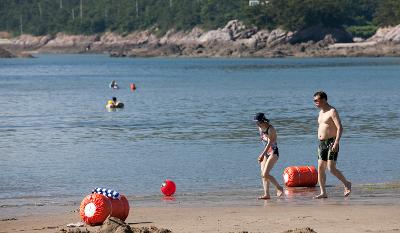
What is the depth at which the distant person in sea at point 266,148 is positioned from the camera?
1762 centimetres

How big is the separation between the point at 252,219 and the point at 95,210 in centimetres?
235

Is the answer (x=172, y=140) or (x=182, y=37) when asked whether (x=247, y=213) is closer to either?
(x=172, y=140)

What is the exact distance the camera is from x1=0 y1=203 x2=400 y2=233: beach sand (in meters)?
14.4

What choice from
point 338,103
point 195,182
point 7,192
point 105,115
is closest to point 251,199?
point 195,182

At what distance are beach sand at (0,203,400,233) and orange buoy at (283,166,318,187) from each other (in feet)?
8.85

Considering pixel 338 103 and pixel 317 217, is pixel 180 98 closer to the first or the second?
pixel 338 103

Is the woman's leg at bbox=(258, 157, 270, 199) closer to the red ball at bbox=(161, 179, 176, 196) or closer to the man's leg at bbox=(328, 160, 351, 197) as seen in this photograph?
the man's leg at bbox=(328, 160, 351, 197)

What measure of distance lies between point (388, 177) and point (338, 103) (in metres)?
32.3

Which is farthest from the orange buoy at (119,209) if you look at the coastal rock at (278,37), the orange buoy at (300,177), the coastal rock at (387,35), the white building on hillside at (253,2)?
the white building on hillside at (253,2)

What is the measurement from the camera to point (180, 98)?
200ft

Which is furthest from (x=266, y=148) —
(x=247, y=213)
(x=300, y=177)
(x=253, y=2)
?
(x=253, y=2)

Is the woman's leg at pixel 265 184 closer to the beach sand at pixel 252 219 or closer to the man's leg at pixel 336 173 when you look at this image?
the beach sand at pixel 252 219

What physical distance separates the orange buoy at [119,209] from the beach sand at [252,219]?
168mm

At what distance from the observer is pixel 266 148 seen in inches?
701
